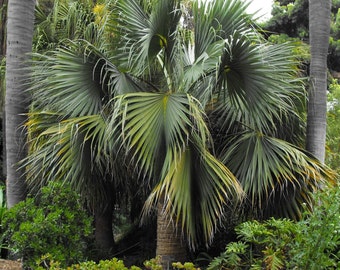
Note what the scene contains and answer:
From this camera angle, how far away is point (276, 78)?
5.57 m

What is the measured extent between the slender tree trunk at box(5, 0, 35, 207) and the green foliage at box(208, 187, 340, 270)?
332cm

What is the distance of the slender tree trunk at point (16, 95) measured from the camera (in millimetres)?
6781

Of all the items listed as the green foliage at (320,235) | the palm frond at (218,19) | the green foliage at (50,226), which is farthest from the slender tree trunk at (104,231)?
the green foliage at (320,235)

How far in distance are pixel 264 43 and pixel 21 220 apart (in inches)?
150

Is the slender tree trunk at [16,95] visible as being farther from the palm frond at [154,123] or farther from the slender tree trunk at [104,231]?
the palm frond at [154,123]

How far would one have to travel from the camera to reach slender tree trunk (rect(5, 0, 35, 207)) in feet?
22.2

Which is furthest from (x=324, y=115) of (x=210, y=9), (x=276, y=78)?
(x=210, y=9)

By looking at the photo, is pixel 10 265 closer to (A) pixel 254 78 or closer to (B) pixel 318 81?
(A) pixel 254 78

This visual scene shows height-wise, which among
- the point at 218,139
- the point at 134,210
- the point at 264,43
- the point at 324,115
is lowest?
the point at 134,210

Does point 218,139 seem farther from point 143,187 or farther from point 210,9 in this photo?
point 210,9

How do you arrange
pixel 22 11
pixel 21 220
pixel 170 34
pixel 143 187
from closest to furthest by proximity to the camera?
pixel 21 220 < pixel 170 34 < pixel 143 187 < pixel 22 11

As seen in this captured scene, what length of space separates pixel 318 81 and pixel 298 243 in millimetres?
3038

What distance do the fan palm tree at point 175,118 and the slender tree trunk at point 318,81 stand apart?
0.92 feet

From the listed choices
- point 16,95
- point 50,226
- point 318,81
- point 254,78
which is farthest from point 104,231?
point 318,81
